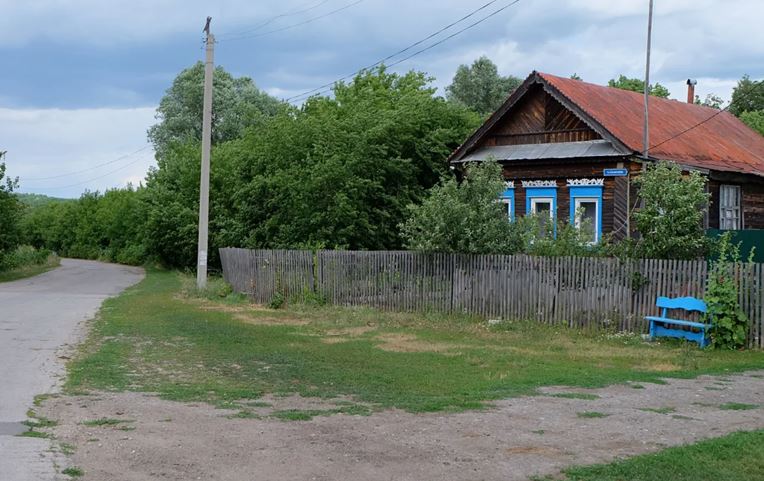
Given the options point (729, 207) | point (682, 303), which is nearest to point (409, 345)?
point (682, 303)

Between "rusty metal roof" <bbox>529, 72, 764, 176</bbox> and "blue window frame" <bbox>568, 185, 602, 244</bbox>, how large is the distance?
6.35 ft

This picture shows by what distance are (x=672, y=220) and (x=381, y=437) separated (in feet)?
35.0

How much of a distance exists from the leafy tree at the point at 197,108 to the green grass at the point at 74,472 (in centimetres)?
6430

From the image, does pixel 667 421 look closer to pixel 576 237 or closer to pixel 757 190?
pixel 576 237

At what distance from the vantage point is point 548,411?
9.52 m

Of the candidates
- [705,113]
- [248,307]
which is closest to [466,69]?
[705,113]

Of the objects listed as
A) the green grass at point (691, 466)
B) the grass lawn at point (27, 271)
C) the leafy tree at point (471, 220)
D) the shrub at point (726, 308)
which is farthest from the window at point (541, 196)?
the grass lawn at point (27, 271)

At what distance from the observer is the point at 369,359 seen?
13758 mm

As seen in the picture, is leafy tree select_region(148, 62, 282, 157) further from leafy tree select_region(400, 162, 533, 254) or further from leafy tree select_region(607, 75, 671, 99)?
leafy tree select_region(400, 162, 533, 254)

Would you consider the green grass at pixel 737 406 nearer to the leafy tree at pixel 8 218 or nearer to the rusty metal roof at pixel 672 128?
the rusty metal roof at pixel 672 128

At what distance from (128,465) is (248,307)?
1705 cm

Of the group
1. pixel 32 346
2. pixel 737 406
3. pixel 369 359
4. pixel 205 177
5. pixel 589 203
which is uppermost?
pixel 205 177

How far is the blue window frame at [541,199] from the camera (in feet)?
87.1

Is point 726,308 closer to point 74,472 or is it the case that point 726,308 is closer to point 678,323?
point 678,323
